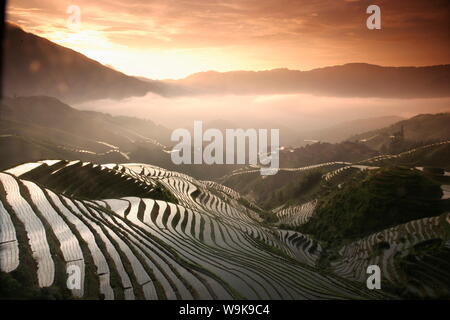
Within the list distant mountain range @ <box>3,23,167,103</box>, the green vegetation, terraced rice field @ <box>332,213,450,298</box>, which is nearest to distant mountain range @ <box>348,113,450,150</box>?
the green vegetation

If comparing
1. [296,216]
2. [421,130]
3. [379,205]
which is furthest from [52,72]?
[379,205]

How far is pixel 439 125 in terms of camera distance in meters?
78.1

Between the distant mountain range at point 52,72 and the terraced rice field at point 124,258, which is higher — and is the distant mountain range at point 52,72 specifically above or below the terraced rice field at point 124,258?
above

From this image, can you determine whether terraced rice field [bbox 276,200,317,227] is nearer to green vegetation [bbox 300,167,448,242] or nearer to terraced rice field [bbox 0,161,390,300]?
green vegetation [bbox 300,167,448,242]

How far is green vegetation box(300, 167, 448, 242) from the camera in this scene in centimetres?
1617

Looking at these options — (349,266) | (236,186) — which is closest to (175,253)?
(349,266)

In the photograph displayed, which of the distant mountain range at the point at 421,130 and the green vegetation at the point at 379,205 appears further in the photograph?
the distant mountain range at the point at 421,130

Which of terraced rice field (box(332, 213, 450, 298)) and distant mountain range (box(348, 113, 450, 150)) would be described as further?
distant mountain range (box(348, 113, 450, 150))

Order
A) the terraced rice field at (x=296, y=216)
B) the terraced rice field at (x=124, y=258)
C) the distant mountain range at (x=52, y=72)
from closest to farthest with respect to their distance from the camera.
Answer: the terraced rice field at (x=124, y=258) < the terraced rice field at (x=296, y=216) < the distant mountain range at (x=52, y=72)

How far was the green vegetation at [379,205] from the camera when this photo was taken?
1617 cm

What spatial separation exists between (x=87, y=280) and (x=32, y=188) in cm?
528

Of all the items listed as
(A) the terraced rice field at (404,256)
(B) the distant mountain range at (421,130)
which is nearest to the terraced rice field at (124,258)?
(A) the terraced rice field at (404,256)

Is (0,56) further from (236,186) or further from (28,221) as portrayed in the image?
(236,186)

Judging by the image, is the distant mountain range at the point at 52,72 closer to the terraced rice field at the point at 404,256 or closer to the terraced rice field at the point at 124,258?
the terraced rice field at the point at 124,258
